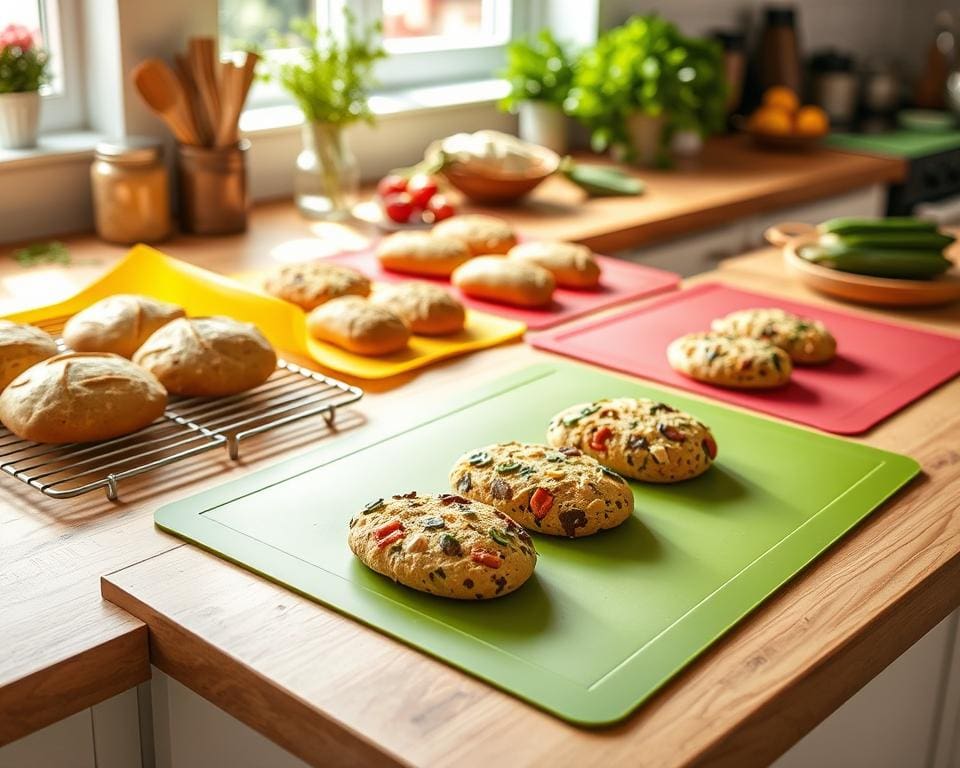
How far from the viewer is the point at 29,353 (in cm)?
133

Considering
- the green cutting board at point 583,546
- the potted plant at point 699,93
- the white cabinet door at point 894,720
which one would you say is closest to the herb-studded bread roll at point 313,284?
the green cutting board at point 583,546

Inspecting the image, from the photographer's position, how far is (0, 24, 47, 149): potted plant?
6.51ft

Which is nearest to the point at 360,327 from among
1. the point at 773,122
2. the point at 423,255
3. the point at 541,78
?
the point at 423,255

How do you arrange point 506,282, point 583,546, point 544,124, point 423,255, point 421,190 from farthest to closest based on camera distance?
point 544,124 → point 421,190 → point 423,255 → point 506,282 → point 583,546

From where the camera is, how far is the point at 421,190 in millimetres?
2182

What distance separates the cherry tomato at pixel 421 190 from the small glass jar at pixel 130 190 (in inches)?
17.2

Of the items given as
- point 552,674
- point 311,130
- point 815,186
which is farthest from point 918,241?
point 552,674

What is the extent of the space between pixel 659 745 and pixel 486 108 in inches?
84.7

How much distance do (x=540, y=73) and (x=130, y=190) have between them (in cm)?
106

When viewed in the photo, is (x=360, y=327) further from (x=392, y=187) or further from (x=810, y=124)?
(x=810, y=124)

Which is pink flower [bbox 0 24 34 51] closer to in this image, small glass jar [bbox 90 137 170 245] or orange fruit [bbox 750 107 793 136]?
small glass jar [bbox 90 137 170 245]

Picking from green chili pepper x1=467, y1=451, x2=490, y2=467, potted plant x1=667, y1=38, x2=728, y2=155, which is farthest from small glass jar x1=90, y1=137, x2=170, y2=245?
potted plant x1=667, y1=38, x2=728, y2=155

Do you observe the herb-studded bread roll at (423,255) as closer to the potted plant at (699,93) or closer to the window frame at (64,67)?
the window frame at (64,67)

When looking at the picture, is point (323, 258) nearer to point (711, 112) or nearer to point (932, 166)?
point (711, 112)
